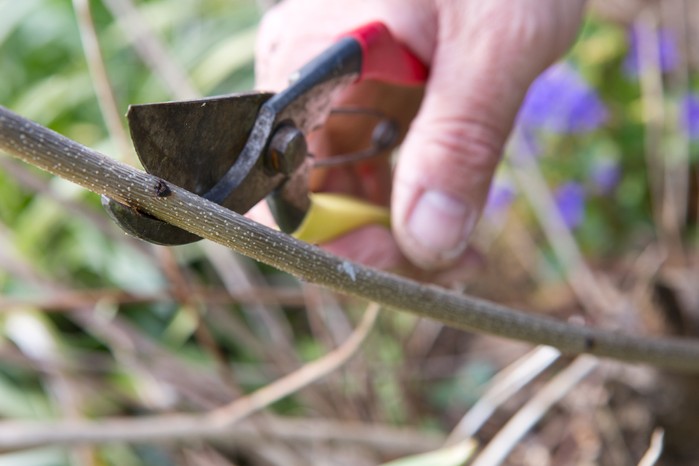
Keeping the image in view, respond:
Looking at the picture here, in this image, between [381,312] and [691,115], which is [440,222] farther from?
[691,115]

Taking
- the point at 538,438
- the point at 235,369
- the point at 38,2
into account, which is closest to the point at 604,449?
the point at 538,438

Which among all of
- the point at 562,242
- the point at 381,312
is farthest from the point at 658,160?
the point at 381,312

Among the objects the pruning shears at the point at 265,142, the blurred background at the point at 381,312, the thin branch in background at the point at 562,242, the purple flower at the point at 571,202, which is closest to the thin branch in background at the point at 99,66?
the blurred background at the point at 381,312

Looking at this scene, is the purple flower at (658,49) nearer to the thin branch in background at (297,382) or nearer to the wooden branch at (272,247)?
the thin branch in background at (297,382)

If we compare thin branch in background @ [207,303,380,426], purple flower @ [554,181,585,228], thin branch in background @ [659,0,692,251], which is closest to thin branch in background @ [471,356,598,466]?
thin branch in background @ [207,303,380,426]

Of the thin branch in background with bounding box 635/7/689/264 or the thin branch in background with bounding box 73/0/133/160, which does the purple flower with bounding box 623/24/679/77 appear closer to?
the thin branch in background with bounding box 635/7/689/264

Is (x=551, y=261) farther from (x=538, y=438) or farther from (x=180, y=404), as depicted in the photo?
(x=180, y=404)
